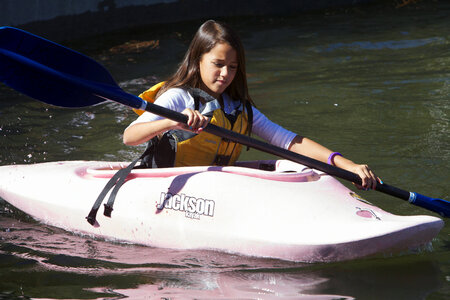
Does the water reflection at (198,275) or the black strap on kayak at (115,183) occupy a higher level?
the black strap on kayak at (115,183)

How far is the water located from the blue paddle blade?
69 centimetres

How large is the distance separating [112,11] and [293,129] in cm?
429

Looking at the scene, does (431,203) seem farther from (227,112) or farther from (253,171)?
(227,112)

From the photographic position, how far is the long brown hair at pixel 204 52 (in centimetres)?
296

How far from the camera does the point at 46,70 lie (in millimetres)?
2914

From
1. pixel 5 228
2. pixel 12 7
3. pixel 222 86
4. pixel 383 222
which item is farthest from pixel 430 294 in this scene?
pixel 12 7

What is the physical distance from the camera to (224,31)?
9.69 ft

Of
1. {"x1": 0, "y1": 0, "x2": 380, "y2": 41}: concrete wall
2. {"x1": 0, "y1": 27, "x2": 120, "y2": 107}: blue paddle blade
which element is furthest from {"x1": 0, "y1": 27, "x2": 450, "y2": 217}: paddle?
{"x1": 0, "y1": 0, "x2": 380, "y2": 41}: concrete wall

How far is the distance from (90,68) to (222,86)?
59 centimetres

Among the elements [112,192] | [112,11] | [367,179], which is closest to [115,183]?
[112,192]

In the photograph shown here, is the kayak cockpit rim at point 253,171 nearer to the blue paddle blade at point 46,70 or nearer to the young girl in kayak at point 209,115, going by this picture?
the young girl in kayak at point 209,115

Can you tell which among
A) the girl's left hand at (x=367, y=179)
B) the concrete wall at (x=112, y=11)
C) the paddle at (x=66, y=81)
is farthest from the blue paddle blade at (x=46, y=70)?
the concrete wall at (x=112, y=11)

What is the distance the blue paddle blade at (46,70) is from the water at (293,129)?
0.69 metres

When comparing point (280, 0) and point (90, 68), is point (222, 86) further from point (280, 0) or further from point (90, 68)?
point (280, 0)
